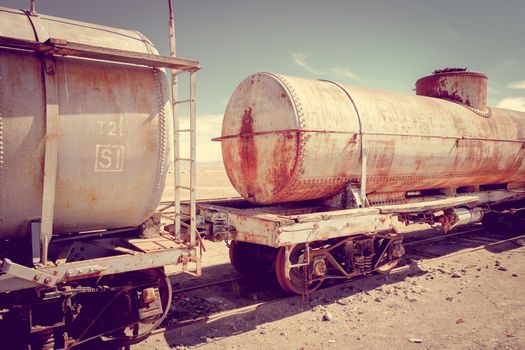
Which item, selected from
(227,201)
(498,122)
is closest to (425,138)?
(498,122)

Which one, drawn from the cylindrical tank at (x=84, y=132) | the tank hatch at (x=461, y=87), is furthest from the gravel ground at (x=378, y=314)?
the tank hatch at (x=461, y=87)

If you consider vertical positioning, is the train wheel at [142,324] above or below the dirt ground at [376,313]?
above

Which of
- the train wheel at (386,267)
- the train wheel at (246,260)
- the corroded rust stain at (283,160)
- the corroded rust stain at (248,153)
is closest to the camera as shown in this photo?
the corroded rust stain at (283,160)

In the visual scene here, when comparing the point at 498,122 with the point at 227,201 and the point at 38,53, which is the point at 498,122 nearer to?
the point at 227,201

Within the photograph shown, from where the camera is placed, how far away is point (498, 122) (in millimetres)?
10305

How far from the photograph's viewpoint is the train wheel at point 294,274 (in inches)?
254

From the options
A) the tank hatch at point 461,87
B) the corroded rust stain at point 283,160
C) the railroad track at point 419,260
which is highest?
the tank hatch at point 461,87

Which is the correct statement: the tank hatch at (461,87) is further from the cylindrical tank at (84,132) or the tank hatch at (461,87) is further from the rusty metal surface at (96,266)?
the rusty metal surface at (96,266)

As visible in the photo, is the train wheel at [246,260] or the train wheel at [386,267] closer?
the train wheel at [386,267]

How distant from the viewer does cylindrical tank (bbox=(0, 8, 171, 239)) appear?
3.87 m

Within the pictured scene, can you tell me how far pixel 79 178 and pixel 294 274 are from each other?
419 cm

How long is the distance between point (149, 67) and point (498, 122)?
32.5 feet

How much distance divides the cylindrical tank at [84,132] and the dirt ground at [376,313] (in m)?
2.20

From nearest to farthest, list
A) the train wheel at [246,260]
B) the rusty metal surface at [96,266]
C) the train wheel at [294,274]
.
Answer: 1. the rusty metal surface at [96,266]
2. the train wheel at [294,274]
3. the train wheel at [246,260]
